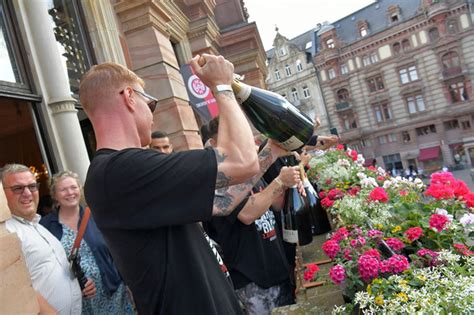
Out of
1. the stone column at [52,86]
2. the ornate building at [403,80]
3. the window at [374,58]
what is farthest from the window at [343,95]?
the stone column at [52,86]

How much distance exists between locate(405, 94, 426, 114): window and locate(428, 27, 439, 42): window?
17.7ft

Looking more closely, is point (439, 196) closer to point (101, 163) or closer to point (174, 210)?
point (174, 210)

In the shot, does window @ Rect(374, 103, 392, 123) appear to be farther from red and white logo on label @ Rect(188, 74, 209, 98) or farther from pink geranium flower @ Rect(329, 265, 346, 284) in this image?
pink geranium flower @ Rect(329, 265, 346, 284)

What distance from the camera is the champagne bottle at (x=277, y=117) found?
185cm

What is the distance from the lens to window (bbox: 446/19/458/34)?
36.3 meters

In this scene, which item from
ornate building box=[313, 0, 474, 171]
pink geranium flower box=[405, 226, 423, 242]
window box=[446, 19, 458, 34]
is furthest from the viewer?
ornate building box=[313, 0, 474, 171]

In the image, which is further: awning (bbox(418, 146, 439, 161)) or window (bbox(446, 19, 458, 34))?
awning (bbox(418, 146, 439, 161))

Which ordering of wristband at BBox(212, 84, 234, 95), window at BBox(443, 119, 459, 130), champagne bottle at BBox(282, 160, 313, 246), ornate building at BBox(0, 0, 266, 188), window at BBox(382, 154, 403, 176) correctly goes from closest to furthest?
wristband at BBox(212, 84, 234, 95) < champagne bottle at BBox(282, 160, 313, 246) < ornate building at BBox(0, 0, 266, 188) < window at BBox(443, 119, 459, 130) < window at BBox(382, 154, 403, 176)

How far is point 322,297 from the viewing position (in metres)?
2.01

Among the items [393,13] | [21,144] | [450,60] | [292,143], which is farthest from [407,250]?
[393,13]

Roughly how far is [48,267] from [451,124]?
4114cm

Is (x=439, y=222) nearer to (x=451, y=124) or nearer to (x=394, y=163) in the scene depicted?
(x=451, y=124)

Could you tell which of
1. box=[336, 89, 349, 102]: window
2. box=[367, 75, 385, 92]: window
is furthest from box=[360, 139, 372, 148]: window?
box=[367, 75, 385, 92]: window

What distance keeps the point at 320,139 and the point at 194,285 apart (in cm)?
324
